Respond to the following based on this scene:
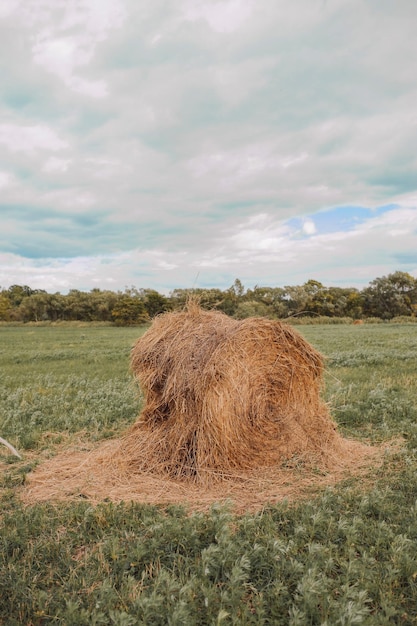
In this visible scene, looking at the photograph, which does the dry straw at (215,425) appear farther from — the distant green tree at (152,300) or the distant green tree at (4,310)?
the distant green tree at (4,310)

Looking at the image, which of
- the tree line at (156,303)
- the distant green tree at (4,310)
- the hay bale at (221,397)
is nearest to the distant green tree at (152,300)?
the tree line at (156,303)

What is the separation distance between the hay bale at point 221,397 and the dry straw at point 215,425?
0.01 m

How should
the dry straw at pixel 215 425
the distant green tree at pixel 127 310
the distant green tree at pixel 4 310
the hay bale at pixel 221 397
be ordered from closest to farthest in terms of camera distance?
the dry straw at pixel 215 425, the hay bale at pixel 221 397, the distant green tree at pixel 127 310, the distant green tree at pixel 4 310

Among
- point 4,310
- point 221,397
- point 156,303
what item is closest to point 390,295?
point 156,303

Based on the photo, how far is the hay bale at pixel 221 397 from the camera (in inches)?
249

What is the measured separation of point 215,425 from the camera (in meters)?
6.27

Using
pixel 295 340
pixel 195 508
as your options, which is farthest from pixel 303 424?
pixel 195 508

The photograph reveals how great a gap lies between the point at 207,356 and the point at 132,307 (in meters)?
71.1

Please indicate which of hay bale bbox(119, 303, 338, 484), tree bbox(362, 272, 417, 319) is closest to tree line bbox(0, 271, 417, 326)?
tree bbox(362, 272, 417, 319)

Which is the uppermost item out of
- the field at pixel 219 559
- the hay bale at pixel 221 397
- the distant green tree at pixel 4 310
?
the distant green tree at pixel 4 310

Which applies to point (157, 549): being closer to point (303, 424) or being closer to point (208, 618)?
point (208, 618)

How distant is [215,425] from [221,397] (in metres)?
0.38

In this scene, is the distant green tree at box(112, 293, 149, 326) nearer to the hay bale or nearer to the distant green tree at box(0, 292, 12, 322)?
the distant green tree at box(0, 292, 12, 322)

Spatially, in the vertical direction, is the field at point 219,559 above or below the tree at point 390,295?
below
